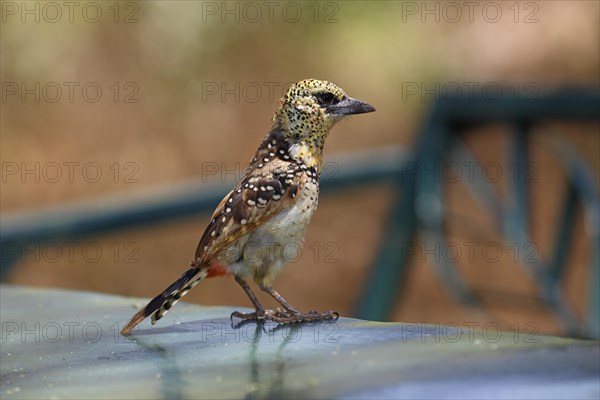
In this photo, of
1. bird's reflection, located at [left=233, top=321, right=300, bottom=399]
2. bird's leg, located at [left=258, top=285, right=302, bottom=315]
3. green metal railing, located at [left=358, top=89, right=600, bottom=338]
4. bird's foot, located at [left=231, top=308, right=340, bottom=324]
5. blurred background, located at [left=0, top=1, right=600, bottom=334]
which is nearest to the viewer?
bird's reflection, located at [left=233, top=321, right=300, bottom=399]

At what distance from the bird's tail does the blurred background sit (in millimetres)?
7711

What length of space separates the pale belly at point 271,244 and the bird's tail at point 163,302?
0.74 ft

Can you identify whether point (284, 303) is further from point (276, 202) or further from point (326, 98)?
point (326, 98)

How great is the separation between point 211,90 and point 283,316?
8.48m

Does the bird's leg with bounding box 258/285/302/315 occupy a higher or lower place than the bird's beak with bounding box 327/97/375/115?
lower

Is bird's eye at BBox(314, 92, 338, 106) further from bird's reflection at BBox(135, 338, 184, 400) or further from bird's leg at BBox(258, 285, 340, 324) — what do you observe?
bird's reflection at BBox(135, 338, 184, 400)

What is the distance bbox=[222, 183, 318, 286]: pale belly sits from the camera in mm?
3467

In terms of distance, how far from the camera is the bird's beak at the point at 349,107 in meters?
3.52

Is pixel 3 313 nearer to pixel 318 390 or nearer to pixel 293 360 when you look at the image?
pixel 293 360

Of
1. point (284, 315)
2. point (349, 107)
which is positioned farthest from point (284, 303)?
point (349, 107)

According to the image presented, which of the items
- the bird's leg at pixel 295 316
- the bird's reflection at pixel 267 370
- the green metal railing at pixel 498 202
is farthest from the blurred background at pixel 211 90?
the bird's reflection at pixel 267 370

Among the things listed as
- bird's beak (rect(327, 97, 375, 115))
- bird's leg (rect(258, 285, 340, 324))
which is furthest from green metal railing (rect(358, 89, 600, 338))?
bird's leg (rect(258, 285, 340, 324))

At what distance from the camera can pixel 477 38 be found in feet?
41.0

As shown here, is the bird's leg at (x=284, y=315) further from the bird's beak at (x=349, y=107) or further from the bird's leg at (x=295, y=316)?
the bird's beak at (x=349, y=107)
